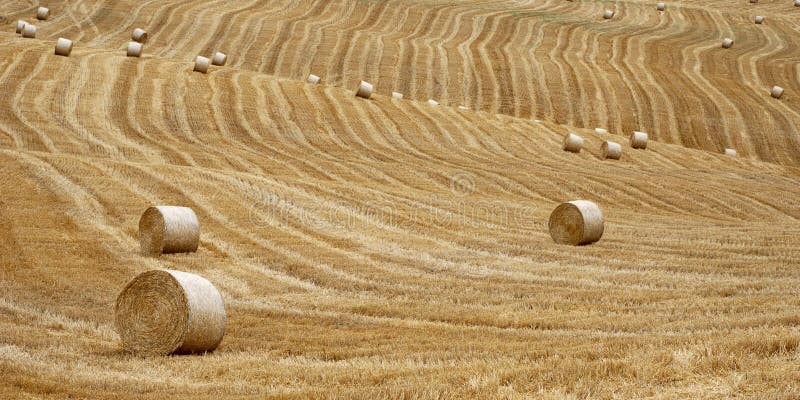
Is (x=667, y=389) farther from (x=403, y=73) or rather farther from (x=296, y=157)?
(x=403, y=73)

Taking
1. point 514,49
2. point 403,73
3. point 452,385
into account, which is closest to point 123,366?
point 452,385

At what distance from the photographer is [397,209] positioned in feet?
69.1

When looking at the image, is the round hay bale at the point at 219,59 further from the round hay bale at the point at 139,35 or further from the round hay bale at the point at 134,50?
Result: the round hay bale at the point at 139,35

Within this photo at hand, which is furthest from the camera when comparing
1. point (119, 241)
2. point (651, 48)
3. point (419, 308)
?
point (651, 48)

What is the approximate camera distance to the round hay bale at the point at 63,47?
37.0m

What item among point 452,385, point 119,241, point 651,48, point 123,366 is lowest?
point 651,48

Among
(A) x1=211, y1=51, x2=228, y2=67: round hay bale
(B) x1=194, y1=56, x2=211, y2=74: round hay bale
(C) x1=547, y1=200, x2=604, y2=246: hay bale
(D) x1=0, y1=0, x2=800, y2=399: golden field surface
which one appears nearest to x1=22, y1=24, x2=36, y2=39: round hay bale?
(D) x1=0, y1=0, x2=800, y2=399: golden field surface

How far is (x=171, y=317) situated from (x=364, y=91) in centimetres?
2691

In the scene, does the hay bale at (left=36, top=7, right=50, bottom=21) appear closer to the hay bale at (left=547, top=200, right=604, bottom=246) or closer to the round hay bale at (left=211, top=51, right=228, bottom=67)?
the round hay bale at (left=211, top=51, right=228, bottom=67)

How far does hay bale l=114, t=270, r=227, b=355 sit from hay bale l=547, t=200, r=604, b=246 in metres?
8.76

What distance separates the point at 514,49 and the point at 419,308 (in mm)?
39517

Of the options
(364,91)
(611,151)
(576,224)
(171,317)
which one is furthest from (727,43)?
(171,317)

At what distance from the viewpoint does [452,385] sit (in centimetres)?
814

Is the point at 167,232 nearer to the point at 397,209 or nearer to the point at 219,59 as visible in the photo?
the point at 397,209
